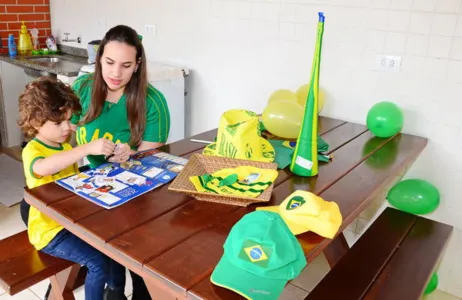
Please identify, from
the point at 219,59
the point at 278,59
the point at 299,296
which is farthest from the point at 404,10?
the point at 299,296

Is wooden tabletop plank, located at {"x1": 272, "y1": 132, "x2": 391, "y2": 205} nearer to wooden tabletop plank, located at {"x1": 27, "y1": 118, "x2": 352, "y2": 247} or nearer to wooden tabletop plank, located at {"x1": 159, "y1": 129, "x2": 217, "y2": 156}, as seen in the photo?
wooden tabletop plank, located at {"x1": 27, "y1": 118, "x2": 352, "y2": 247}

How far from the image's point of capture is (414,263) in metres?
1.71

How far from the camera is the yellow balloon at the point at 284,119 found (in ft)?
6.57

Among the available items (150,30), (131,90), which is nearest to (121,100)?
(131,90)

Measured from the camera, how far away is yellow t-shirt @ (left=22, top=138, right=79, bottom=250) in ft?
5.29

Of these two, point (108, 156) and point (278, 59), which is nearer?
point (108, 156)

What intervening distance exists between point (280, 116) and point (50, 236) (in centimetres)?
108

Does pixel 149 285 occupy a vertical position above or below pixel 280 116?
below

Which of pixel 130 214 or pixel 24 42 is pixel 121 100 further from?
pixel 24 42

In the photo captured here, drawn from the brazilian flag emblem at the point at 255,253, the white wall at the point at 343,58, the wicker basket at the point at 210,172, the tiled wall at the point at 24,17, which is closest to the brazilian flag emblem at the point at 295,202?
the wicker basket at the point at 210,172

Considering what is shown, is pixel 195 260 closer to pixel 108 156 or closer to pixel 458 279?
pixel 108 156

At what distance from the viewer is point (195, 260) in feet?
3.73

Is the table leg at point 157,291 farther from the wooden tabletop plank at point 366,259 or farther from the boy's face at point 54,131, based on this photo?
the boy's face at point 54,131

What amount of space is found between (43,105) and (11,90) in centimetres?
252
